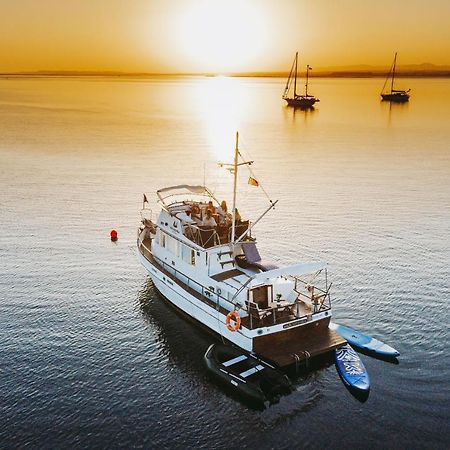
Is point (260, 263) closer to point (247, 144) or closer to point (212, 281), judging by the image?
point (212, 281)

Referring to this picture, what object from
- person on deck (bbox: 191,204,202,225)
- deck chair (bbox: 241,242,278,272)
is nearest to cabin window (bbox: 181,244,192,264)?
person on deck (bbox: 191,204,202,225)

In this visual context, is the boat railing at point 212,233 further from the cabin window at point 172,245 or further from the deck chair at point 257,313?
the deck chair at point 257,313

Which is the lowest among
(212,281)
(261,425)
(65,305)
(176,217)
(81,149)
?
(261,425)

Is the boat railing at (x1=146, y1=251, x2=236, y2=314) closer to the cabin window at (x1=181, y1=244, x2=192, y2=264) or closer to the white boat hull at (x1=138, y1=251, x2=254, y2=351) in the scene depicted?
the white boat hull at (x1=138, y1=251, x2=254, y2=351)

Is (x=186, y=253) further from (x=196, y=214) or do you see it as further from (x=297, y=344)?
(x=297, y=344)

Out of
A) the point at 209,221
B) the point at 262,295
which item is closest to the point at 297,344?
the point at 262,295

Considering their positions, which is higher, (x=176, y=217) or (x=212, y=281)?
(x=176, y=217)

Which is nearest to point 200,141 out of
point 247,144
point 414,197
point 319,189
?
point 247,144

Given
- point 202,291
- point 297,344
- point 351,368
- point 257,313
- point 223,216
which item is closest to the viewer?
point 351,368
